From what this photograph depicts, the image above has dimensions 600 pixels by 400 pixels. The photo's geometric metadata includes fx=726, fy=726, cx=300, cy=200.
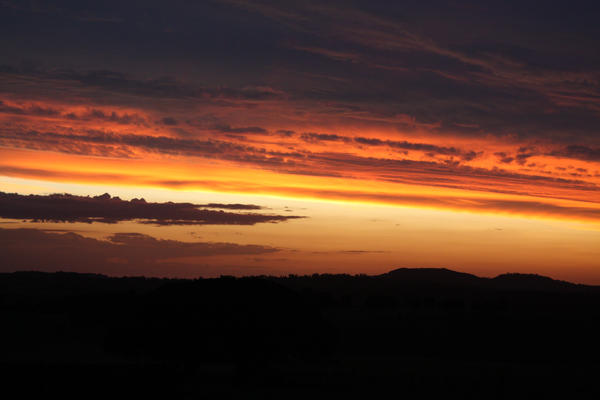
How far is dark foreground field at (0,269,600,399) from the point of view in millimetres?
26672

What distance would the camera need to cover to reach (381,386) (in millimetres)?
29859

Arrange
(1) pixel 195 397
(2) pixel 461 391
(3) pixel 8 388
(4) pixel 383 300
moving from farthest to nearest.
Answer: (4) pixel 383 300
(2) pixel 461 391
(1) pixel 195 397
(3) pixel 8 388

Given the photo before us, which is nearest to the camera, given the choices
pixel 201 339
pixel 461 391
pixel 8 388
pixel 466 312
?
pixel 8 388

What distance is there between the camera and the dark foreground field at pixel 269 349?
26672mm

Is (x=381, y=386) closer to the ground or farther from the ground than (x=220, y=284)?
closer to the ground

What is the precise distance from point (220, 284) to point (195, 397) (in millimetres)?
4773

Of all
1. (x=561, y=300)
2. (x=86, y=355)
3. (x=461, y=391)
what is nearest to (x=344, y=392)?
(x=461, y=391)

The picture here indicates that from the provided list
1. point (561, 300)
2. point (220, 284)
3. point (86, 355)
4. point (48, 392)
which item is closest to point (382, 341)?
point (86, 355)

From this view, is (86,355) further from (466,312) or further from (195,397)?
(466,312)

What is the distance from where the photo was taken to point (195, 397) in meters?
25.0

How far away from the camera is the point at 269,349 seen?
89.6 feet

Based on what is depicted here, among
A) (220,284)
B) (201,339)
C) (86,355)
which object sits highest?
(220,284)

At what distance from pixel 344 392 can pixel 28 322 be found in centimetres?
3171

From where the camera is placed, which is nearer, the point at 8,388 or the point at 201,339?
the point at 8,388
